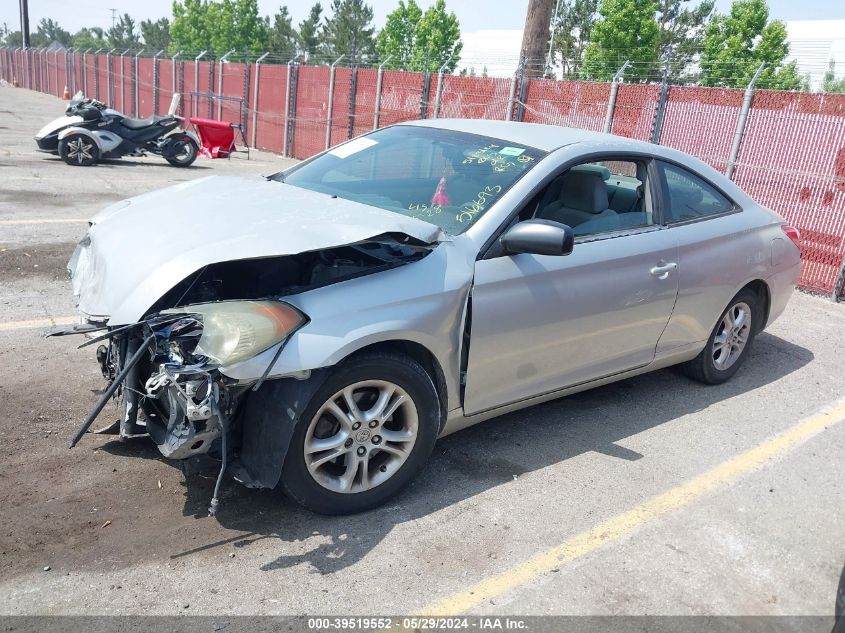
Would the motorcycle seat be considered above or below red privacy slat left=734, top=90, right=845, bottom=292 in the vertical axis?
below

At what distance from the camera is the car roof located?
4.19 metres

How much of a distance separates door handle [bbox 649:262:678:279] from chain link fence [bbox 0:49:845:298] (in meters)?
5.08

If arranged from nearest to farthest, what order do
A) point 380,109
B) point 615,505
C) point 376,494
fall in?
point 376,494, point 615,505, point 380,109

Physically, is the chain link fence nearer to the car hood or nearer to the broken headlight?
the car hood

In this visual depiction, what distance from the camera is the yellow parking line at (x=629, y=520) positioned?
2.92m

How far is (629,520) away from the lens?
11.7 feet

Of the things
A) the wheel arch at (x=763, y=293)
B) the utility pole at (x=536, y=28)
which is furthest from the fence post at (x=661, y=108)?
the wheel arch at (x=763, y=293)

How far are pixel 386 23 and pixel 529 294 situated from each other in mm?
69477

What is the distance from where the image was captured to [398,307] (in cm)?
324

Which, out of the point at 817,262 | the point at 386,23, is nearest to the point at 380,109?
the point at 817,262

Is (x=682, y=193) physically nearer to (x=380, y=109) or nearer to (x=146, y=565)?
(x=146, y=565)

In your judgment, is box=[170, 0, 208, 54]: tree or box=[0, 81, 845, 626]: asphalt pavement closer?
box=[0, 81, 845, 626]: asphalt pavement

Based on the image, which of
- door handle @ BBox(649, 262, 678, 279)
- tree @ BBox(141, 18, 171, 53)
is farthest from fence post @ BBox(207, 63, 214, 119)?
tree @ BBox(141, 18, 171, 53)

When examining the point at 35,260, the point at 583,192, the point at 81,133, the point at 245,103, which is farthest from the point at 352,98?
the point at 583,192
